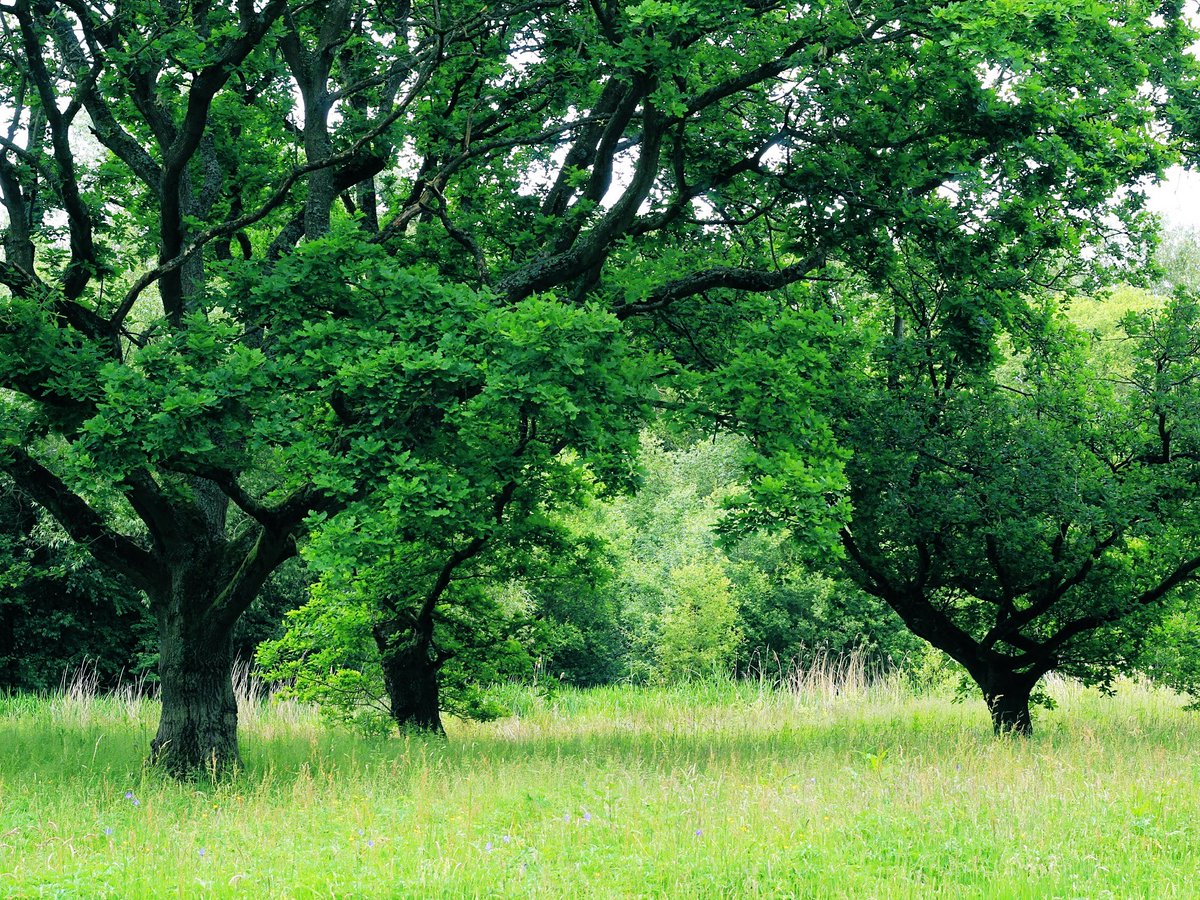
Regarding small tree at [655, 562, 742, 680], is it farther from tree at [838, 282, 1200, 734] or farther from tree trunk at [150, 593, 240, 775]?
tree trunk at [150, 593, 240, 775]

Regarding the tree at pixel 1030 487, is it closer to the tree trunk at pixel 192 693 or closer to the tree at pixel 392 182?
the tree at pixel 392 182

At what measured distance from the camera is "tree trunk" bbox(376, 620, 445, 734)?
13.3 m

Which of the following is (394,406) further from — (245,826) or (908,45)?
(908,45)

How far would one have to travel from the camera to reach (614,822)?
7.55m

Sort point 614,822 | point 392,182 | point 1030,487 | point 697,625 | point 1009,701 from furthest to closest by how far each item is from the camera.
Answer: point 697,625 < point 1009,701 < point 392,182 < point 1030,487 < point 614,822

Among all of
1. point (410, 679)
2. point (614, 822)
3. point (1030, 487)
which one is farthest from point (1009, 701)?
point (614, 822)

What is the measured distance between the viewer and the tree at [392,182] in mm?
8969

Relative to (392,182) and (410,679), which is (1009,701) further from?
(392,182)

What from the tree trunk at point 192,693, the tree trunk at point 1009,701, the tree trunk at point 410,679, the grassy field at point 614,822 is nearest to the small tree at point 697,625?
the tree trunk at point 1009,701

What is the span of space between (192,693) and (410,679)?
320cm

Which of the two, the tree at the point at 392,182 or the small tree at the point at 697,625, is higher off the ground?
the tree at the point at 392,182

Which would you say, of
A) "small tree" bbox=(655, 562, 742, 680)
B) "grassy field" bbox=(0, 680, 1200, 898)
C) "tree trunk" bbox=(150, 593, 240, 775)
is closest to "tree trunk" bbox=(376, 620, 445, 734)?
"grassy field" bbox=(0, 680, 1200, 898)

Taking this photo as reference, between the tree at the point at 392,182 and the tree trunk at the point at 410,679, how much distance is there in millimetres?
2669

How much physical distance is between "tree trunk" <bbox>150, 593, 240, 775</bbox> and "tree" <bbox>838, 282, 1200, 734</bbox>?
23.1 ft
